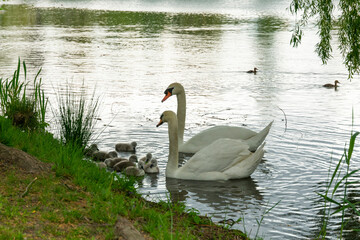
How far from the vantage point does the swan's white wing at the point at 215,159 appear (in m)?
8.92

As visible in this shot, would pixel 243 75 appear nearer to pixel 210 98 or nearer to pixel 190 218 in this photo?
pixel 210 98

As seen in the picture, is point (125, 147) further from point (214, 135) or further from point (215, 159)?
point (215, 159)

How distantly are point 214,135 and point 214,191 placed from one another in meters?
1.94

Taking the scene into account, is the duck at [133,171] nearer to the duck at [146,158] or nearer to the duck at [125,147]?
the duck at [146,158]

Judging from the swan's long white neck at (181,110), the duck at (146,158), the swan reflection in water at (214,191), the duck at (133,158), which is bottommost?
the swan reflection in water at (214,191)

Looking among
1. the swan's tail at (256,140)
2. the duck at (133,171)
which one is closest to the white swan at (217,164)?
the duck at (133,171)

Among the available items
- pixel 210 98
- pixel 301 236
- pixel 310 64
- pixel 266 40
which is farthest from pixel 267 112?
pixel 266 40

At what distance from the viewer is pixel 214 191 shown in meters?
8.48

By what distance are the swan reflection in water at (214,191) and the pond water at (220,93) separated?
0.02 metres

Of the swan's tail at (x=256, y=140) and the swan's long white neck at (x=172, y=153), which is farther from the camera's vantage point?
the swan's tail at (x=256, y=140)

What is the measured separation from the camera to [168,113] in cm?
934

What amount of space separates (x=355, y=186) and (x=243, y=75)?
1310 centimetres

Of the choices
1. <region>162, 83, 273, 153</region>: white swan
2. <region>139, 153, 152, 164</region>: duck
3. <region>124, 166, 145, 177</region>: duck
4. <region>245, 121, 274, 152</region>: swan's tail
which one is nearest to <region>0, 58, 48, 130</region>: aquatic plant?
<region>124, 166, 145, 177</region>: duck

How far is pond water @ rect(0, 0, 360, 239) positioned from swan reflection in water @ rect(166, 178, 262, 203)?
0.05 ft
